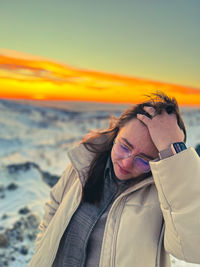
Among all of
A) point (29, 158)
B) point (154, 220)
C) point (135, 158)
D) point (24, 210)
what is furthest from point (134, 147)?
point (29, 158)

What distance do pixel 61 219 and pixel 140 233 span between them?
56 centimetres

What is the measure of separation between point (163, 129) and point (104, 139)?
0.64 metres

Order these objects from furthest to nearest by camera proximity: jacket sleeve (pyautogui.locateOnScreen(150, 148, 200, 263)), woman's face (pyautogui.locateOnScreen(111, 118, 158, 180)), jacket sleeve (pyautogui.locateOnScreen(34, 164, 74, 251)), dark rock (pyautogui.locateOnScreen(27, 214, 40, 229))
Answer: dark rock (pyautogui.locateOnScreen(27, 214, 40, 229))
jacket sleeve (pyautogui.locateOnScreen(34, 164, 74, 251))
woman's face (pyautogui.locateOnScreen(111, 118, 158, 180))
jacket sleeve (pyautogui.locateOnScreen(150, 148, 200, 263))

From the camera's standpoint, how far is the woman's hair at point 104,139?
4.77 ft

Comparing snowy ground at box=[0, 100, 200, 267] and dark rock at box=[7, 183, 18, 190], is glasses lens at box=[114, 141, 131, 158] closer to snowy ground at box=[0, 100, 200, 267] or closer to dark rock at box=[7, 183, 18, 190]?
snowy ground at box=[0, 100, 200, 267]

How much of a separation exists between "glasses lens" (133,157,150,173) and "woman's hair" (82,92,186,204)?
0.25 metres

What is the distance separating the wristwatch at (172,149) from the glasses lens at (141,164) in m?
0.15

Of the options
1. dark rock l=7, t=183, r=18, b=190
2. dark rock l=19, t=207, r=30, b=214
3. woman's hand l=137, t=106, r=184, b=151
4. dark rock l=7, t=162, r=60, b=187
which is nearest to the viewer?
woman's hand l=137, t=106, r=184, b=151

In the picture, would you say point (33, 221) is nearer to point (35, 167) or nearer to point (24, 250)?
point (24, 250)

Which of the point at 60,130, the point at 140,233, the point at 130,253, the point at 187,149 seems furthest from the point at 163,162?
the point at 60,130

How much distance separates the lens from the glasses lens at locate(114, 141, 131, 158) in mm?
1480

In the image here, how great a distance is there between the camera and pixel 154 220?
142cm

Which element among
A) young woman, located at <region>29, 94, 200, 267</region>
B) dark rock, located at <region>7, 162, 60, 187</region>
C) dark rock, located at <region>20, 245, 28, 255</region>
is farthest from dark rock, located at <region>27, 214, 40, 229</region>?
young woman, located at <region>29, 94, 200, 267</region>

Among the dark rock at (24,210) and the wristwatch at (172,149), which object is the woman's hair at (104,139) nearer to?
the wristwatch at (172,149)
